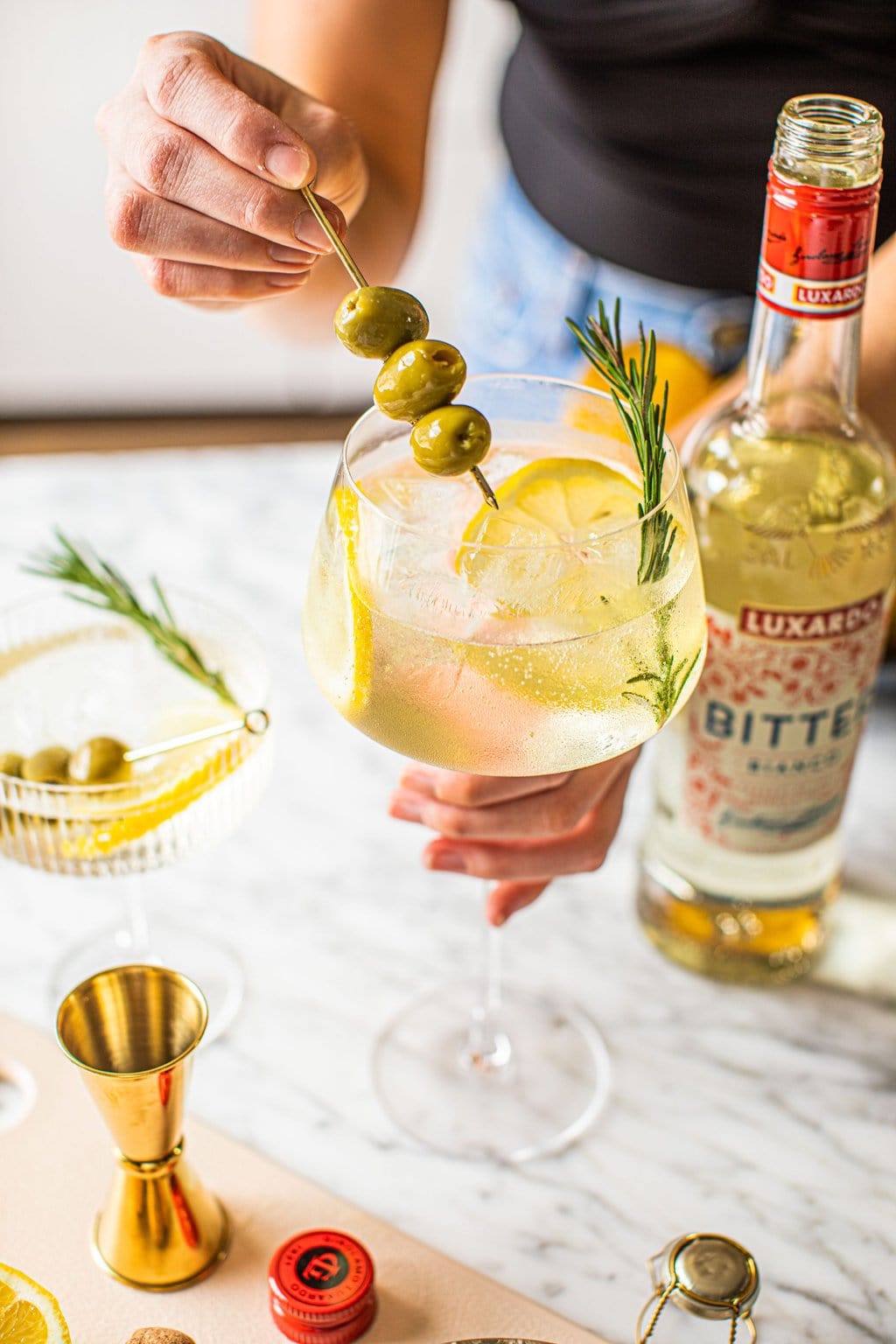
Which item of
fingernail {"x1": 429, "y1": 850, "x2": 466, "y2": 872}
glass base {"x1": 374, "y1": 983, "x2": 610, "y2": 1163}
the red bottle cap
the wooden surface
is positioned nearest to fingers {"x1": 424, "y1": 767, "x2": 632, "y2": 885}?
fingernail {"x1": 429, "y1": 850, "x2": 466, "y2": 872}

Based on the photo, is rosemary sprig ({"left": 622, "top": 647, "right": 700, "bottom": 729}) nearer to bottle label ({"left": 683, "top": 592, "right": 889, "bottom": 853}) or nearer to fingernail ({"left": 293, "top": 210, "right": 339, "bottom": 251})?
bottle label ({"left": 683, "top": 592, "right": 889, "bottom": 853})

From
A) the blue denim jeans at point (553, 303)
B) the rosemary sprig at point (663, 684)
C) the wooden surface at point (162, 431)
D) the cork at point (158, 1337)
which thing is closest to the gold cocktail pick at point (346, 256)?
the rosemary sprig at point (663, 684)

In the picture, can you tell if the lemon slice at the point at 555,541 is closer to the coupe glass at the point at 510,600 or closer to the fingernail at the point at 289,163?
the coupe glass at the point at 510,600

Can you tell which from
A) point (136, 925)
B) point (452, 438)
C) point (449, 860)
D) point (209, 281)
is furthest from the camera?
point (136, 925)

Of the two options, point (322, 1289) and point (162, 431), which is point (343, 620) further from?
point (162, 431)

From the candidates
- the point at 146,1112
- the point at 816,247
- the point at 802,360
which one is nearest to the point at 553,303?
the point at 802,360

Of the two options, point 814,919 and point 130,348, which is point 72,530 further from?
point 130,348

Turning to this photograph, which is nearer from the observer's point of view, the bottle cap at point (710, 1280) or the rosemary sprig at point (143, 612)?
the bottle cap at point (710, 1280)
